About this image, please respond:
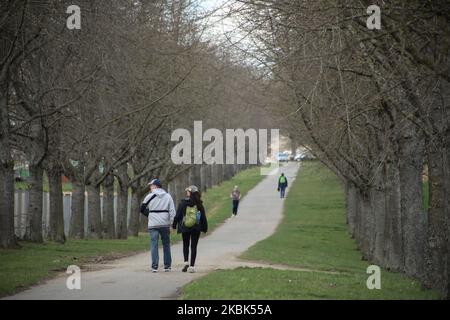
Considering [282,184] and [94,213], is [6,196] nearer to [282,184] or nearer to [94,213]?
[94,213]

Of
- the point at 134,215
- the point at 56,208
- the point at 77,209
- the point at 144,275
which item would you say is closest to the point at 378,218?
the point at 56,208

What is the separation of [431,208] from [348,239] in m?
26.5

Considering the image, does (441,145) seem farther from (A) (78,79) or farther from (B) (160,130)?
(B) (160,130)

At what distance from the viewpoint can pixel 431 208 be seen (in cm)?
1442

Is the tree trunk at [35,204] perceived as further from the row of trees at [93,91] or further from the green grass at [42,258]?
the green grass at [42,258]

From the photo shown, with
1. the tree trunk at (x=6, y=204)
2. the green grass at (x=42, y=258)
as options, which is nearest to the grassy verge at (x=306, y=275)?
the green grass at (x=42, y=258)

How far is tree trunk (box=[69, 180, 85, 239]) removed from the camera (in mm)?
31219

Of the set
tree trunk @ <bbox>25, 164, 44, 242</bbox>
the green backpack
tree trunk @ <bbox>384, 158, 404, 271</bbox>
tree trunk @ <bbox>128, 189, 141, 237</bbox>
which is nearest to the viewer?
the green backpack

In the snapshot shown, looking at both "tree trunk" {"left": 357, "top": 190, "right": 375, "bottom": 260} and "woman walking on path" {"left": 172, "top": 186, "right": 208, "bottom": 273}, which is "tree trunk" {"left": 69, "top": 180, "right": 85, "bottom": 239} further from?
"woman walking on path" {"left": 172, "top": 186, "right": 208, "bottom": 273}

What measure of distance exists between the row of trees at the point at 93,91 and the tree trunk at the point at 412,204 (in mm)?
4740

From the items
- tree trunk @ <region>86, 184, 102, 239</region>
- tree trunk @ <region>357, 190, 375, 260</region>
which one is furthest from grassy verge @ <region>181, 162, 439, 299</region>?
tree trunk @ <region>86, 184, 102, 239</region>

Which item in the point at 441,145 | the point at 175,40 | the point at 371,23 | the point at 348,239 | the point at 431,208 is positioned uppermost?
the point at 175,40

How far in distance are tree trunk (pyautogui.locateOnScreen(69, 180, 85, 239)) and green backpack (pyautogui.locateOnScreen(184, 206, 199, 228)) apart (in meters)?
14.2

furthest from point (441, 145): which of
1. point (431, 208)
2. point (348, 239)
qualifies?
point (348, 239)
